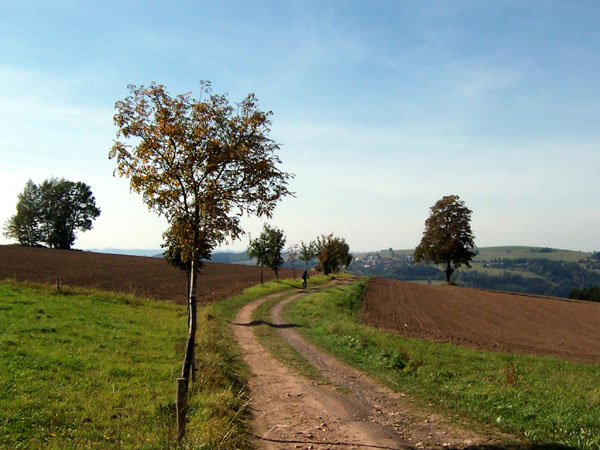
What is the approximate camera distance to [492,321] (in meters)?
34.7

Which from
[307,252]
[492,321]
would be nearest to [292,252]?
[307,252]

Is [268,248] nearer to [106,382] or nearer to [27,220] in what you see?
[106,382]

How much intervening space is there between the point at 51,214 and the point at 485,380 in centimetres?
9739

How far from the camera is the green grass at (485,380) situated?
9781 millimetres

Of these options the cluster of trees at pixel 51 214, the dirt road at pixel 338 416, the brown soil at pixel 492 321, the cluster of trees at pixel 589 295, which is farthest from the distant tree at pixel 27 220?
the cluster of trees at pixel 589 295

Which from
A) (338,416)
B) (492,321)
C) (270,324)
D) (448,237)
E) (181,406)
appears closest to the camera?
(181,406)

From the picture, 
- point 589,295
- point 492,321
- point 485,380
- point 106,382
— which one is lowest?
point 589,295

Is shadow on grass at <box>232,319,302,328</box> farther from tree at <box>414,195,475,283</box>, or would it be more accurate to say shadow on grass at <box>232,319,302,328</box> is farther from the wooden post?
tree at <box>414,195,475,283</box>

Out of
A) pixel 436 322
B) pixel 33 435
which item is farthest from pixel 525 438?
pixel 436 322

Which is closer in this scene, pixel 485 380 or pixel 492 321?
pixel 485 380

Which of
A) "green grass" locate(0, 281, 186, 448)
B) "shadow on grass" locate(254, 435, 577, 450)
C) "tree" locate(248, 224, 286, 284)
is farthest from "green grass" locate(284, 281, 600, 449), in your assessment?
"tree" locate(248, 224, 286, 284)

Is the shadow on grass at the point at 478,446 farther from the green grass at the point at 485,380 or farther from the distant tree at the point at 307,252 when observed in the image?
the distant tree at the point at 307,252

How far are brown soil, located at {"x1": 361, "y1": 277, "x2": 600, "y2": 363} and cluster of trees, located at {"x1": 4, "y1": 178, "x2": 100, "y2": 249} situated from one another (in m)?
74.0

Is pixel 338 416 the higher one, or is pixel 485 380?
pixel 338 416
